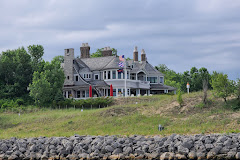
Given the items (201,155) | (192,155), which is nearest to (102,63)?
(192,155)

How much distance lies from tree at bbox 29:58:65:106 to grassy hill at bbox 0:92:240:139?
7.61 meters

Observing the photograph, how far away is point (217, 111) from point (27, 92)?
36.7m

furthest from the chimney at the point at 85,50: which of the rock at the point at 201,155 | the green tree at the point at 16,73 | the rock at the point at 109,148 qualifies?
the rock at the point at 201,155

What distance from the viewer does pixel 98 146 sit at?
28750mm

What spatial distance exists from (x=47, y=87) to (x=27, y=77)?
32.8ft

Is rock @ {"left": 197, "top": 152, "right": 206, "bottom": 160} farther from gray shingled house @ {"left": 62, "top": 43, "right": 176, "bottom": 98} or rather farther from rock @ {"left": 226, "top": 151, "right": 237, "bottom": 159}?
gray shingled house @ {"left": 62, "top": 43, "right": 176, "bottom": 98}

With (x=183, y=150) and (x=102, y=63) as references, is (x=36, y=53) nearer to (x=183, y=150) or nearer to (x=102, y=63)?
(x=102, y=63)

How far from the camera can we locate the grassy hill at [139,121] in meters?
33.5

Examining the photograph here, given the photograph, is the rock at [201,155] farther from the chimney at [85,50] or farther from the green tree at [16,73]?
the chimney at [85,50]

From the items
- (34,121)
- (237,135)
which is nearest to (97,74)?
(34,121)

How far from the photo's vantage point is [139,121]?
38062 mm

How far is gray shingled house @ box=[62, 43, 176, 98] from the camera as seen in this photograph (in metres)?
60.7

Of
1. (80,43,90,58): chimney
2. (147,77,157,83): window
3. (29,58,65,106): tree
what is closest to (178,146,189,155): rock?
(29,58,65,106): tree

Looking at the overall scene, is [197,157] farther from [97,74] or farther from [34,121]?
[97,74]
